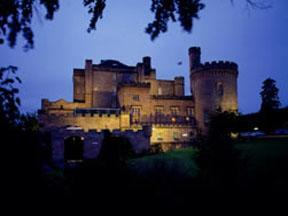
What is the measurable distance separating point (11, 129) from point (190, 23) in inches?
103

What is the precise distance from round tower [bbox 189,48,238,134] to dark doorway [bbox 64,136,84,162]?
64.6ft

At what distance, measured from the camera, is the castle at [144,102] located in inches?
1412

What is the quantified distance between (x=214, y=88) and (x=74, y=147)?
2321cm

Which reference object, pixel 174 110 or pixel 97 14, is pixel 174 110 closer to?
pixel 174 110

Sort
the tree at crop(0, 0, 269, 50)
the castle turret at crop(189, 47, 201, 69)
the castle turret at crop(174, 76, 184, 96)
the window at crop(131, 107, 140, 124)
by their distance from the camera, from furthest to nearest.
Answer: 1. the castle turret at crop(174, 76, 184, 96)
2. the castle turret at crop(189, 47, 201, 69)
3. the window at crop(131, 107, 140, 124)
4. the tree at crop(0, 0, 269, 50)

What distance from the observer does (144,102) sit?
4034 cm

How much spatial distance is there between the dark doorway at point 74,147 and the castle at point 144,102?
248 inches

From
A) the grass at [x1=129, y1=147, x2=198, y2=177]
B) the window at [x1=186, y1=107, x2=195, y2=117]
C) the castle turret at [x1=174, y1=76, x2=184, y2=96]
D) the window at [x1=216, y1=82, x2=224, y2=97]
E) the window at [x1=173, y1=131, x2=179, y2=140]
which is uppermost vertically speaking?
the castle turret at [x1=174, y1=76, x2=184, y2=96]

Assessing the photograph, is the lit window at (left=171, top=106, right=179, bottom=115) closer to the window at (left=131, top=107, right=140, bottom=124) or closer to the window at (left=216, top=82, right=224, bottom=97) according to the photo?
the window at (left=131, top=107, right=140, bottom=124)

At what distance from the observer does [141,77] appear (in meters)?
46.6

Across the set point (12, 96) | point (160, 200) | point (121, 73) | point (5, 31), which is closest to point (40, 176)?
point (12, 96)

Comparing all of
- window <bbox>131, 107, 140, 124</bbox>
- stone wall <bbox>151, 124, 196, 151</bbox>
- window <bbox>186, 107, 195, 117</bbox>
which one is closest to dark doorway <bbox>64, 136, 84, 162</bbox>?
window <bbox>131, 107, 140, 124</bbox>

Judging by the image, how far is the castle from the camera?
35.9 m

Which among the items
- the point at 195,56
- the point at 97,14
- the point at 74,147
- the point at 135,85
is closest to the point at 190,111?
the point at 195,56
